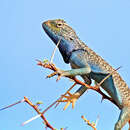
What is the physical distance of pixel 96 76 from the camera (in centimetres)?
468

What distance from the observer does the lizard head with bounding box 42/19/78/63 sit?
187 inches

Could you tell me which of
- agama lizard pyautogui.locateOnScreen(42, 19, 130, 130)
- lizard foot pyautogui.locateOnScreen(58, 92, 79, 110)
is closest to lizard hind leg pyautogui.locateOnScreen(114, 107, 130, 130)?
agama lizard pyautogui.locateOnScreen(42, 19, 130, 130)

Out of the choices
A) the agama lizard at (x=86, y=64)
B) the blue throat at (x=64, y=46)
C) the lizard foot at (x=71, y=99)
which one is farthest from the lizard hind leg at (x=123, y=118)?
the blue throat at (x=64, y=46)

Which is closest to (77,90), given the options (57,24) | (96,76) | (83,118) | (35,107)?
(96,76)

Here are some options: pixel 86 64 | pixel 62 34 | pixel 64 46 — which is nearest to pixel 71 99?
pixel 86 64

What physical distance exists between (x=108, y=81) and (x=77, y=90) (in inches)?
19.1

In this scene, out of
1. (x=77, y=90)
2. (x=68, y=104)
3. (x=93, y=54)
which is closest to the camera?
(x=68, y=104)

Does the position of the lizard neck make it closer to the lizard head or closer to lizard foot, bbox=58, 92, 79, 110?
the lizard head

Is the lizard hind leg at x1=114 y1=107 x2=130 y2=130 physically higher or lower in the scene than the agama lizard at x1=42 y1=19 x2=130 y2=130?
lower

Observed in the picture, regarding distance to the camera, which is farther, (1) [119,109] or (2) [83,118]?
(1) [119,109]

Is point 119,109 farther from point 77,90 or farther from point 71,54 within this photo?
point 71,54

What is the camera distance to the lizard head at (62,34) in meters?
4.76

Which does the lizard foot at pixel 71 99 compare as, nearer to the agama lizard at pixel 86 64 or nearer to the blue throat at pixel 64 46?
the agama lizard at pixel 86 64

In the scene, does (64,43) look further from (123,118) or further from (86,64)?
(123,118)
